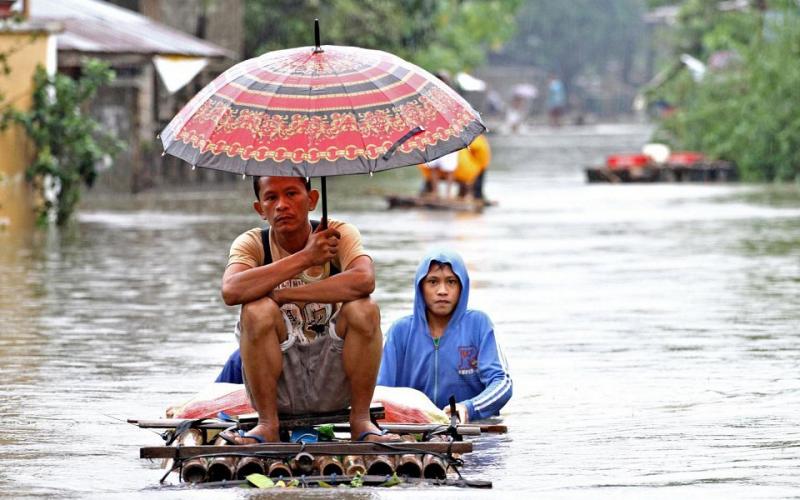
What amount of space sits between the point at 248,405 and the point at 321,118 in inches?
54.5

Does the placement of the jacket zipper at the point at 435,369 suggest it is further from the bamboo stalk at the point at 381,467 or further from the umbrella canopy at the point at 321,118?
the bamboo stalk at the point at 381,467

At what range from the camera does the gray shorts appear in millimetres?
7562

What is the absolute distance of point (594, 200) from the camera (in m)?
28.8

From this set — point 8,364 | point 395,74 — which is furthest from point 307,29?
point 395,74

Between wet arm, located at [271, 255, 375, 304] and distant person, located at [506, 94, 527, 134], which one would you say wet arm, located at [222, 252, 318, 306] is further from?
distant person, located at [506, 94, 527, 134]

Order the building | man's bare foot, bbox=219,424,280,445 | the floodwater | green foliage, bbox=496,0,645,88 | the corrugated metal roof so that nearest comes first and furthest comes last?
1. man's bare foot, bbox=219,424,280,445
2. the floodwater
3. the corrugated metal roof
4. the building
5. green foliage, bbox=496,0,645,88

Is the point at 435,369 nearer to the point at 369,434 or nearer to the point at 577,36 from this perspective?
the point at 369,434

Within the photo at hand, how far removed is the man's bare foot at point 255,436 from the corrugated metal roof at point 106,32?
17.7 meters

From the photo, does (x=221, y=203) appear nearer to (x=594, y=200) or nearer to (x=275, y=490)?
(x=594, y=200)

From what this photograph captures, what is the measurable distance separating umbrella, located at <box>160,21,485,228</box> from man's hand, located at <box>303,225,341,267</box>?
86mm

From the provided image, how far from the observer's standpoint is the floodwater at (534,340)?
308 inches

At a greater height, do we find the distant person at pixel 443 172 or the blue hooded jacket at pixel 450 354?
the distant person at pixel 443 172

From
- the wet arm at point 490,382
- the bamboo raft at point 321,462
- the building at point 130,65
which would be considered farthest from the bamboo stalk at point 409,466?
the building at point 130,65

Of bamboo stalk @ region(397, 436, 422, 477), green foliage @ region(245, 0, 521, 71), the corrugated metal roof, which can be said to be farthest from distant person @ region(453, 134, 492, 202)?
bamboo stalk @ region(397, 436, 422, 477)
